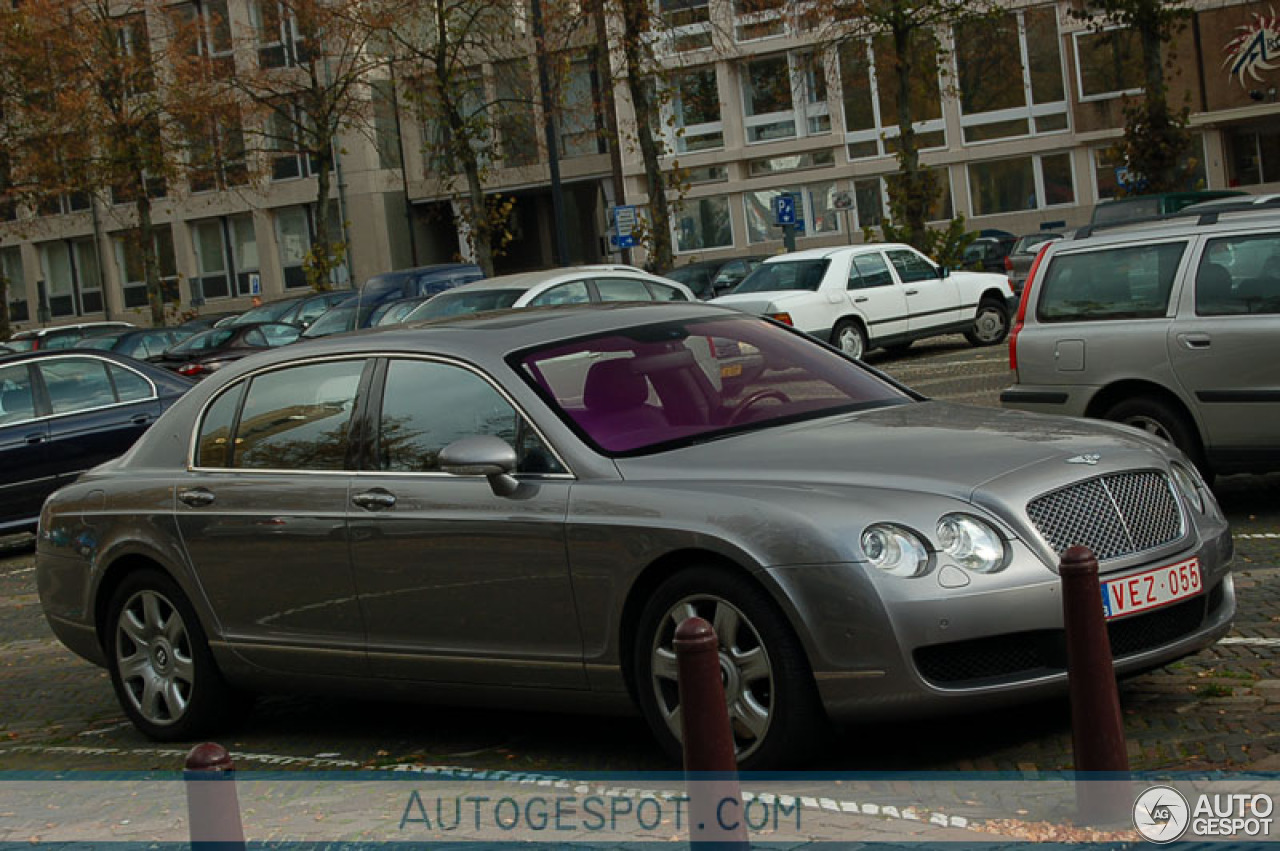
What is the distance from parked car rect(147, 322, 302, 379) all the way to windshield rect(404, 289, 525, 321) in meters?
6.84

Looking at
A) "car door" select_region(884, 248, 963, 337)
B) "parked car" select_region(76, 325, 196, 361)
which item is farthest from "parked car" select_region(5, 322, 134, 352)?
"car door" select_region(884, 248, 963, 337)

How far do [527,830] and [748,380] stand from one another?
2.03m

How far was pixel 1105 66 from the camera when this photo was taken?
52844mm

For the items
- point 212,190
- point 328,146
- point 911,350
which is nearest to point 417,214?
point 212,190

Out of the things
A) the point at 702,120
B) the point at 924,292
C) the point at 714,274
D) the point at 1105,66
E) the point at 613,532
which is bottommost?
the point at 613,532

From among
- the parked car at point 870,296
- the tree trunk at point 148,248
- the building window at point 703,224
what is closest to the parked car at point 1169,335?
the parked car at point 870,296

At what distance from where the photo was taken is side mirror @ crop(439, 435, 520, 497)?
5.94m

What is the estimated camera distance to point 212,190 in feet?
202

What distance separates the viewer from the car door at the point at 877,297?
24516 mm

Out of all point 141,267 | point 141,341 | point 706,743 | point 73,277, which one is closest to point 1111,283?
point 706,743

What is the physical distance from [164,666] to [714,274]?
32247 mm

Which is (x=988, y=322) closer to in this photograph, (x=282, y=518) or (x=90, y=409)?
(x=90, y=409)

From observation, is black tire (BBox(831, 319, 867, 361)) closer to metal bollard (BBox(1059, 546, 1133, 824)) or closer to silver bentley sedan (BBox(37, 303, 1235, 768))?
silver bentley sedan (BBox(37, 303, 1235, 768))

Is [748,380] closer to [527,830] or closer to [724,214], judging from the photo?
[527,830]
